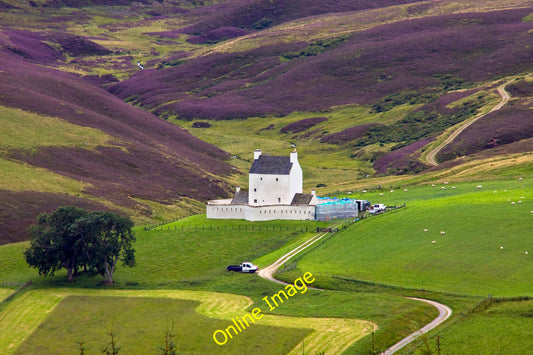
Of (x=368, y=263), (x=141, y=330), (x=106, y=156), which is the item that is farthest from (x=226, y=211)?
(x=106, y=156)

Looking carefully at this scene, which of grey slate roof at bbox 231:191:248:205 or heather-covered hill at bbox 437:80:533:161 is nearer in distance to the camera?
grey slate roof at bbox 231:191:248:205

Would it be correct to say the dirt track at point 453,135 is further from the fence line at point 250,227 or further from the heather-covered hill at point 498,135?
the fence line at point 250,227

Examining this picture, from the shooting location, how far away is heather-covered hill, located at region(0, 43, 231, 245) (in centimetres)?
11962

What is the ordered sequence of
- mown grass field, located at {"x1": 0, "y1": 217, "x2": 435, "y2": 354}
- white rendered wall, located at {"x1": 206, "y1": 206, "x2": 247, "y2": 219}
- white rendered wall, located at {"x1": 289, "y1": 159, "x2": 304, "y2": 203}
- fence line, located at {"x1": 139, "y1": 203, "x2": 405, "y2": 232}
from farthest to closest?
white rendered wall, located at {"x1": 206, "y1": 206, "x2": 247, "y2": 219}
white rendered wall, located at {"x1": 289, "y1": 159, "x2": 304, "y2": 203}
fence line, located at {"x1": 139, "y1": 203, "x2": 405, "y2": 232}
mown grass field, located at {"x1": 0, "y1": 217, "x2": 435, "y2": 354}

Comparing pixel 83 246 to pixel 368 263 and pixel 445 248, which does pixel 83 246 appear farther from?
pixel 445 248

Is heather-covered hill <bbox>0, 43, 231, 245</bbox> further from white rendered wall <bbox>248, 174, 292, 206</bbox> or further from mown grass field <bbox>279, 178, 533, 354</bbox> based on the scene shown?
mown grass field <bbox>279, 178, 533, 354</bbox>

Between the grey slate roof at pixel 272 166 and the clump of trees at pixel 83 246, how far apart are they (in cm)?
2582

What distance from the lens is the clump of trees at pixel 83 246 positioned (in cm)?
7706

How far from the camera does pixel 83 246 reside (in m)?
78.2

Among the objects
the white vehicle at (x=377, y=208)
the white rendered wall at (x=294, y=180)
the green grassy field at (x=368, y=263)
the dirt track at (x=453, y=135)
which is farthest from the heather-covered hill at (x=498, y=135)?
the white rendered wall at (x=294, y=180)

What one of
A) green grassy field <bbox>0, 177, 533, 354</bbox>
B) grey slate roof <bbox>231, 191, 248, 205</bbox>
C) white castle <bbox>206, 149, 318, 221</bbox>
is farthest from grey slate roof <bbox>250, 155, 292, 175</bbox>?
green grassy field <bbox>0, 177, 533, 354</bbox>

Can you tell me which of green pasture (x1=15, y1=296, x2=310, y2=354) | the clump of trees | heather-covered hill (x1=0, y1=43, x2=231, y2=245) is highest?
heather-covered hill (x1=0, y1=43, x2=231, y2=245)

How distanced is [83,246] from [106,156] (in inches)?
2796

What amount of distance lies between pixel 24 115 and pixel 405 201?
3398 inches
